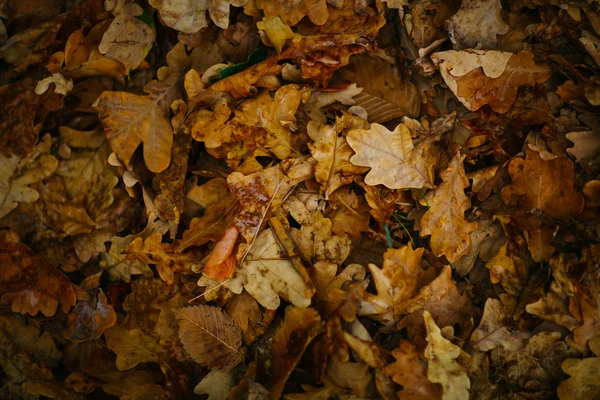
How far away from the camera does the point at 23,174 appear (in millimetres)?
1756

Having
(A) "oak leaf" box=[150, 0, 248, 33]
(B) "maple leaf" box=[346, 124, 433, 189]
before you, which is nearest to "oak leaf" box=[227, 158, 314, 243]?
(B) "maple leaf" box=[346, 124, 433, 189]

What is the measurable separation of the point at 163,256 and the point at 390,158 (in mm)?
806

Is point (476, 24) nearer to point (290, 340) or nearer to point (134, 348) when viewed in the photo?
point (290, 340)

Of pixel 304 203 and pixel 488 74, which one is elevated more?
pixel 488 74

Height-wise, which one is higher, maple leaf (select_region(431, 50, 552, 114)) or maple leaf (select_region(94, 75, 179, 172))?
maple leaf (select_region(431, 50, 552, 114))

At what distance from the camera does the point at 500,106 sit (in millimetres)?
1539

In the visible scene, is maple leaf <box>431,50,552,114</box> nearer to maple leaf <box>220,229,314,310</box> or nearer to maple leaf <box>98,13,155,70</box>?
maple leaf <box>220,229,314,310</box>

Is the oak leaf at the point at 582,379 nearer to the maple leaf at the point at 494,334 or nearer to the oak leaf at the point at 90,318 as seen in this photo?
the maple leaf at the point at 494,334

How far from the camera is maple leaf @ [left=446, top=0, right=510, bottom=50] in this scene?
153 cm

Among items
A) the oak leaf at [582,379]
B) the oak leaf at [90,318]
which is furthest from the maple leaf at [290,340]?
the oak leaf at [582,379]

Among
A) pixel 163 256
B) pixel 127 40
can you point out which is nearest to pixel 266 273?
pixel 163 256

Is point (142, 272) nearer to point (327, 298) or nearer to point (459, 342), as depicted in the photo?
point (327, 298)

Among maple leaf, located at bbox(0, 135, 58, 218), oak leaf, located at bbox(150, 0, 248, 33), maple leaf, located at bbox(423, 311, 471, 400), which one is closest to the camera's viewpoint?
maple leaf, located at bbox(423, 311, 471, 400)

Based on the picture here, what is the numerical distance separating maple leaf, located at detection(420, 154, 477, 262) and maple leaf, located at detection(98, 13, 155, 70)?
1113mm
